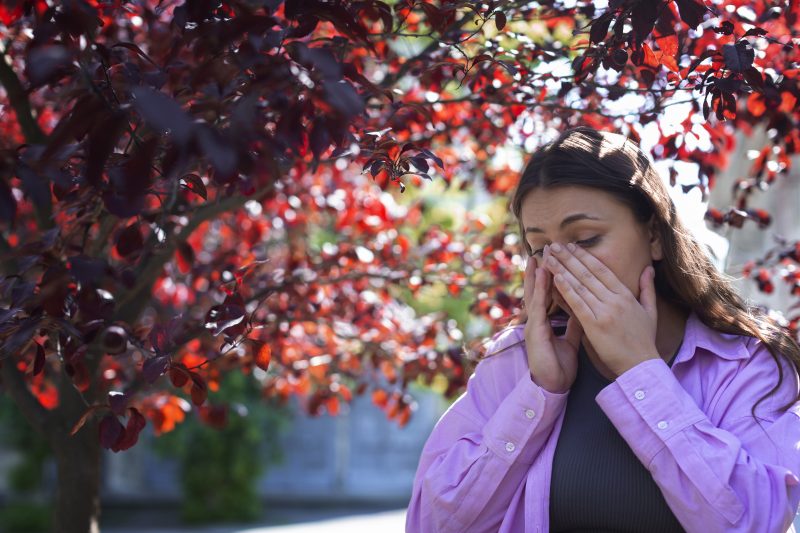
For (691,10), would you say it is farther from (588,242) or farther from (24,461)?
(24,461)

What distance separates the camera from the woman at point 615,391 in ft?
5.43

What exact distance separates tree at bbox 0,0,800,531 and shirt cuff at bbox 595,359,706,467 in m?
0.60

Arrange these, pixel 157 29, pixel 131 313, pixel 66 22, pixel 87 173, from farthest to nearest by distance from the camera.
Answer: pixel 157 29, pixel 131 313, pixel 66 22, pixel 87 173

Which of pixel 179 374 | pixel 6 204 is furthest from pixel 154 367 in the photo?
pixel 6 204

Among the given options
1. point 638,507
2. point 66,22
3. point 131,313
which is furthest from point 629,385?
point 131,313

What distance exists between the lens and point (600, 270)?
1.83m

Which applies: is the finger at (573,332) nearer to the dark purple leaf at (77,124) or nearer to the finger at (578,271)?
the finger at (578,271)

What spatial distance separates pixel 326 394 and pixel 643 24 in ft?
8.04

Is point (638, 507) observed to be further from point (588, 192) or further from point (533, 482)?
point (588, 192)

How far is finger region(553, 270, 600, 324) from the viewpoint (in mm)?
1806

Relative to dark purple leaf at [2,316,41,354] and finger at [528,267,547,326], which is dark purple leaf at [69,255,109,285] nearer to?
dark purple leaf at [2,316,41,354]

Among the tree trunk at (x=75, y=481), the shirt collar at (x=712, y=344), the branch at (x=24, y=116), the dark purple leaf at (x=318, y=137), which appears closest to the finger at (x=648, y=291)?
the shirt collar at (x=712, y=344)

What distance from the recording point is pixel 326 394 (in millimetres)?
3779

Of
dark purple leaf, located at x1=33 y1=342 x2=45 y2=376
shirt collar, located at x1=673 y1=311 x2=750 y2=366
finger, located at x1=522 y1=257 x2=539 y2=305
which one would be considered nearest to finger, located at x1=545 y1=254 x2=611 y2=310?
finger, located at x1=522 y1=257 x2=539 y2=305
